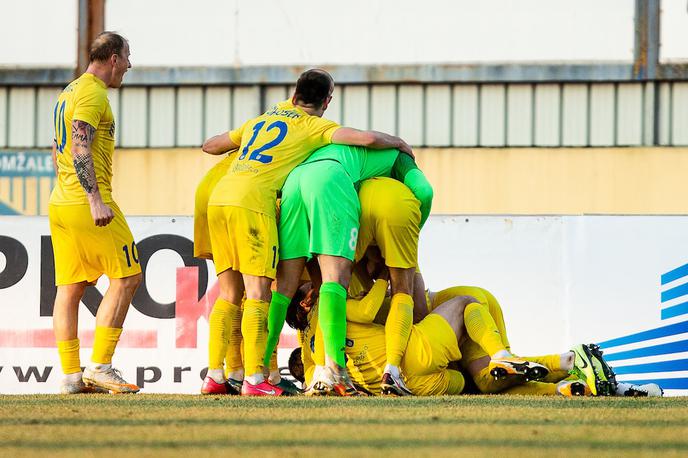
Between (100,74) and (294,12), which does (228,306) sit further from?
(294,12)

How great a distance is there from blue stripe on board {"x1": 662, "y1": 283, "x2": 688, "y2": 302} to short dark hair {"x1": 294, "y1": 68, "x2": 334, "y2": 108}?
121 inches

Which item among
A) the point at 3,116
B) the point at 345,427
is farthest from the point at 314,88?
the point at 3,116

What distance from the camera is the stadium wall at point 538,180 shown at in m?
18.5

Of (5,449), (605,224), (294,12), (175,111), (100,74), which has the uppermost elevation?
(294,12)

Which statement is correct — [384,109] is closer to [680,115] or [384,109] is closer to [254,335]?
[680,115]

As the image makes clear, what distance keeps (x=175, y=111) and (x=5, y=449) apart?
1614 centimetres

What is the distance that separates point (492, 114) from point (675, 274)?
1074 centimetres

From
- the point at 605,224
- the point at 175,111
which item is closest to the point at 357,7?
the point at 175,111

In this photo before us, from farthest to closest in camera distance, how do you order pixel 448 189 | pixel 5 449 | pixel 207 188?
pixel 448 189 < pixel 207 188 < pixel 5 449

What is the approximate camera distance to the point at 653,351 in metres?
8.62

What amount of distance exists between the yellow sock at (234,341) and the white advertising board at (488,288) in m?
1.65

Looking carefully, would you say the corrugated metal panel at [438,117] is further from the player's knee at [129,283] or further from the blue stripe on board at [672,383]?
the player's knee at [129,283]

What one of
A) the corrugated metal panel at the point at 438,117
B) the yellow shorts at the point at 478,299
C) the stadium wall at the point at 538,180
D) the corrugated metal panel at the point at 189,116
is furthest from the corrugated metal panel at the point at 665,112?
the yellow shorts at the point at 478,299

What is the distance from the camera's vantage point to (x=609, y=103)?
19125 millimetres
